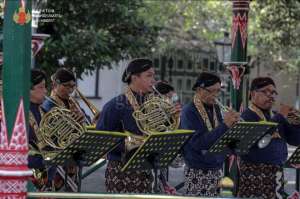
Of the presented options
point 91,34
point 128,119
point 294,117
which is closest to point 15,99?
point 128,119

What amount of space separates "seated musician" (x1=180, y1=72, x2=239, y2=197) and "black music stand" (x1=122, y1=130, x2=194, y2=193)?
636mm

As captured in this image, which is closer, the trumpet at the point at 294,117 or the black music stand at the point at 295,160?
the black music stand at the point at 295,160

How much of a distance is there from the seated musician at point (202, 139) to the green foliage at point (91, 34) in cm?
620

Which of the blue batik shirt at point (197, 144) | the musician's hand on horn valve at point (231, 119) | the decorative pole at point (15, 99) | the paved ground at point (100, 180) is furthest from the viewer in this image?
the paved ground at point (100, 180)

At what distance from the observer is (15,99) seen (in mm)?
4328

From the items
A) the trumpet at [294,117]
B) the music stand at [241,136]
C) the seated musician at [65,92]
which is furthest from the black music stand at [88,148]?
the trumpet at [294,117]

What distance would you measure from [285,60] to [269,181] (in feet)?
82.0

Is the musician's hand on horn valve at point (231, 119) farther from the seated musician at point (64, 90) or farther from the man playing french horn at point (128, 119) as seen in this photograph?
the seated musician at point (64, 90)

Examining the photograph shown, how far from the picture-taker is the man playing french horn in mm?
6008

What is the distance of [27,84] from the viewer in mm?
4367

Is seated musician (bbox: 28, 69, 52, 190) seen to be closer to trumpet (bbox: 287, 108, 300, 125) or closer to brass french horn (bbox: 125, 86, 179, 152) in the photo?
brass french horn (bbox: 125, 86, 179, 152)

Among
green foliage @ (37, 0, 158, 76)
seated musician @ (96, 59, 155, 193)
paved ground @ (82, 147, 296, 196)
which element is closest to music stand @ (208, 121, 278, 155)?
seated musician @ (96, 59, 155, 193)

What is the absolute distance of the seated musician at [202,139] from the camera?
6.51m

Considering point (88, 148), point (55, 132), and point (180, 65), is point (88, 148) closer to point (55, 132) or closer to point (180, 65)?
point (55, 132)
